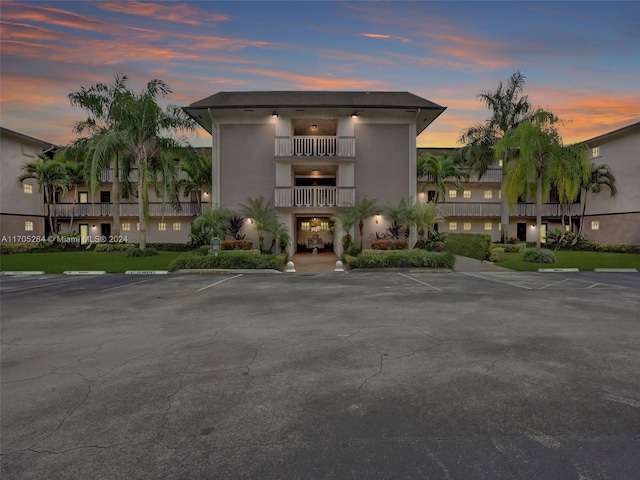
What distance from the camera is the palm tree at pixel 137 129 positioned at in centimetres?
2131

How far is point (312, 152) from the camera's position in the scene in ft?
76.5

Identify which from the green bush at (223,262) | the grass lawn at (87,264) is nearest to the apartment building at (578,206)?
the green bush at (223,262)

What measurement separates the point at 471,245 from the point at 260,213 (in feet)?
48.0

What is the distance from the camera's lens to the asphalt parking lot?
2.66m

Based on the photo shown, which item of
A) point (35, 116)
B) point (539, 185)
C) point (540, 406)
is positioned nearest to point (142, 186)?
point (35, 116)

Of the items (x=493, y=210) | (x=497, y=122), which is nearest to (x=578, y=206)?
(x=493, y=210)

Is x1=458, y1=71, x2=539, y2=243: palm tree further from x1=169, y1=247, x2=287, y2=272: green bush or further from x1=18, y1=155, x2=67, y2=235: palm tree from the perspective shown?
x1=18, y1=155, x2=67, y2=235: palm tree

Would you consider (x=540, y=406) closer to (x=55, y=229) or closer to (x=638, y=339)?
(x=638, y=339)

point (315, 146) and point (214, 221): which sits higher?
point (315, 146)

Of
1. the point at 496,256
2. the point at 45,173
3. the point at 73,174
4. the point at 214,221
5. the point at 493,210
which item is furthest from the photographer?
the point at 493,210

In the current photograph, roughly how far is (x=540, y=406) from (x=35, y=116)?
1425 inches

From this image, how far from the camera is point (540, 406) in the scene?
11.5ft

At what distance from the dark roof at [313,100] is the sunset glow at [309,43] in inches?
69.3

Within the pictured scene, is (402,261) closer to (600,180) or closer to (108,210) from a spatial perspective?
(600,180)
